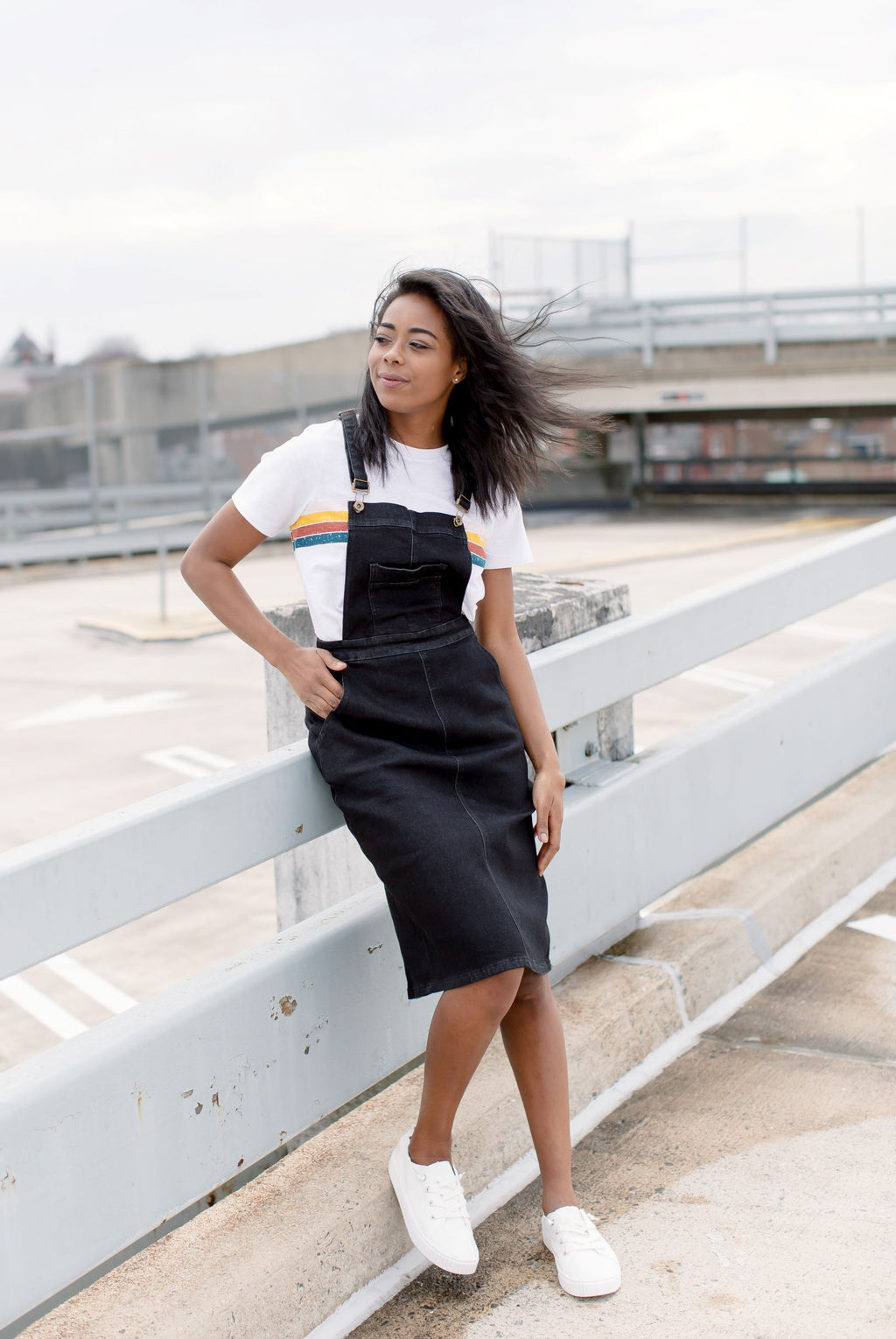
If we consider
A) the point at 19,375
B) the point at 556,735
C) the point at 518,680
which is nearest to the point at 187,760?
the point at 556,735

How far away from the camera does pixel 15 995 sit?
4840 mm

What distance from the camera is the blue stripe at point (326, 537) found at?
2.40 m

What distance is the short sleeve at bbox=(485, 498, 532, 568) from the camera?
260 cm

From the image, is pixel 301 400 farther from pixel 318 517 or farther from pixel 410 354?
pixel 318 517

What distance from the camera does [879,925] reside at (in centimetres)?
393

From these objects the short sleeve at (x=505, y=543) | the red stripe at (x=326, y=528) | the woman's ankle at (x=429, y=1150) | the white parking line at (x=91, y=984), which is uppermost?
the red stripe at (x=326, y=528)

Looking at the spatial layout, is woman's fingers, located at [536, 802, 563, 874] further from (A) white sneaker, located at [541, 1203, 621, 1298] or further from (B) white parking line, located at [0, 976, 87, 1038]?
(B) white parking line, located at [0, 976, 87, 1038]

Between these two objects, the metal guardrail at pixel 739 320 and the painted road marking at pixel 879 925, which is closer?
the painted road marking at pixel 879 925

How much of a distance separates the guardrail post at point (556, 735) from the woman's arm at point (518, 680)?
415mm

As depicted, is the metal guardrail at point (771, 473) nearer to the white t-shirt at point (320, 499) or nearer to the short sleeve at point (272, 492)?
the white t-shirt at point (320, 499)

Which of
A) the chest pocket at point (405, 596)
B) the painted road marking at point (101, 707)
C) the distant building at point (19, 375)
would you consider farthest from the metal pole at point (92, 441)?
Answer: the chest pocket at point (405, 596)

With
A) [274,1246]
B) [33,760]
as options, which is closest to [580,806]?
[274,1246]

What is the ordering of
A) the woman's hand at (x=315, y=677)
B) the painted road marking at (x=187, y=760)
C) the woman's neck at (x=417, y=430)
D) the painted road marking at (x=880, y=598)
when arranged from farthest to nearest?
the painted road marking at (x=880, y=598) < the painted road marking at (x=187, y=760) < the woman's neck at (x=417, y=430) < the woman's hand at (x=315, y=677)

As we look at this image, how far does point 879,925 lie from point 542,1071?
1816 millimetres
